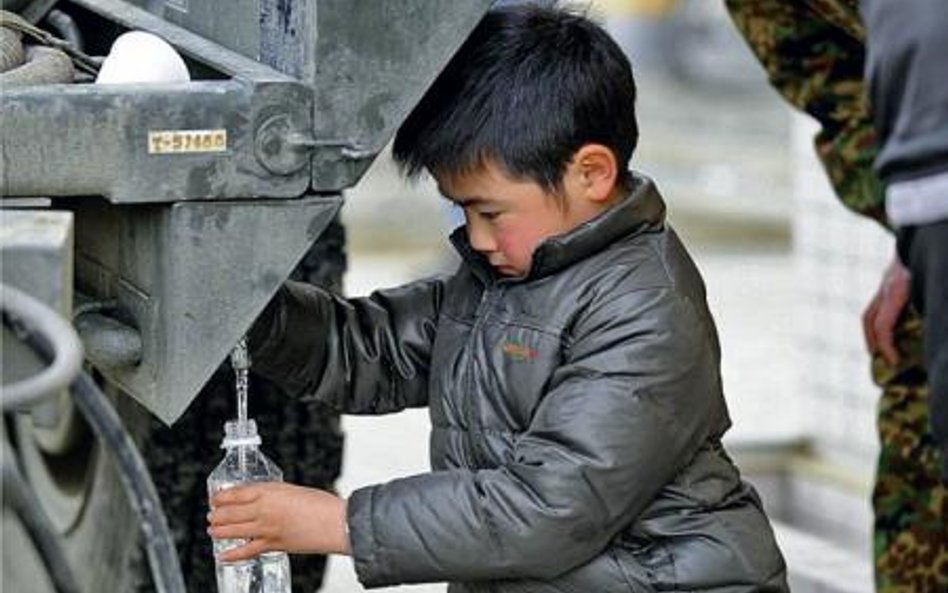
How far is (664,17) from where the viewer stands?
20.3 m

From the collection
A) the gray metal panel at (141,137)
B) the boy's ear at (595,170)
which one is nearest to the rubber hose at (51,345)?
the gray metal panel at (141,137)

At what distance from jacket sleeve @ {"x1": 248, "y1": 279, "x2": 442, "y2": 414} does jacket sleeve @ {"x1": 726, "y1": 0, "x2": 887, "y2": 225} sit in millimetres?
1573

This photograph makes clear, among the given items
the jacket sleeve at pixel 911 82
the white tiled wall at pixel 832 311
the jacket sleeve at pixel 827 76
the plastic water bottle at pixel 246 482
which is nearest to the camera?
the jacket sleeve at pixel 911 82

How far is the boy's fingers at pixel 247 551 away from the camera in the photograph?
12.1 feet

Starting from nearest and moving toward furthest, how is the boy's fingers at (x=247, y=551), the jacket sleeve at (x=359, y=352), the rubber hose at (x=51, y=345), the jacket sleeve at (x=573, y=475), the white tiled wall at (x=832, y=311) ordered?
the rubber hose at (x=51, y=345) → the jacket sleeve at (x=573, y=475) → the boy's fingers at (x=247, y=551) → the jacket sleeve at (x=359, y=352) → the white tiled wall at (x=832, y=311)

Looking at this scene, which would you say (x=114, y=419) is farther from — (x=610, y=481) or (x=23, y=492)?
(x=610, y=481)

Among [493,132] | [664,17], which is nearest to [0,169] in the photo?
[493,132]

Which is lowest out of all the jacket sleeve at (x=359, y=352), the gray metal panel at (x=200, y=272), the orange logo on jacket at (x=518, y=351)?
the jacket sleeve at (x=359, y=352)

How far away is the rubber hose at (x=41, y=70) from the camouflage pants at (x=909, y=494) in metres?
2.16

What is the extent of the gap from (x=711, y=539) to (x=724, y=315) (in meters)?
7.76

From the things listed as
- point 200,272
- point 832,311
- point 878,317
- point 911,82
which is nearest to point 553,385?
point 200,272

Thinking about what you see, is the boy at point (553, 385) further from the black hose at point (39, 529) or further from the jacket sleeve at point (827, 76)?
the jacket sleeve at point (827, 76)

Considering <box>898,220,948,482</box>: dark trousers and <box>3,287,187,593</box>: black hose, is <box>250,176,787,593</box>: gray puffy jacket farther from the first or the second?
<box>3,287,187,593</box>: black hose

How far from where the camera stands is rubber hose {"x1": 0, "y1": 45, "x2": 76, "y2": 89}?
11.9 ft
